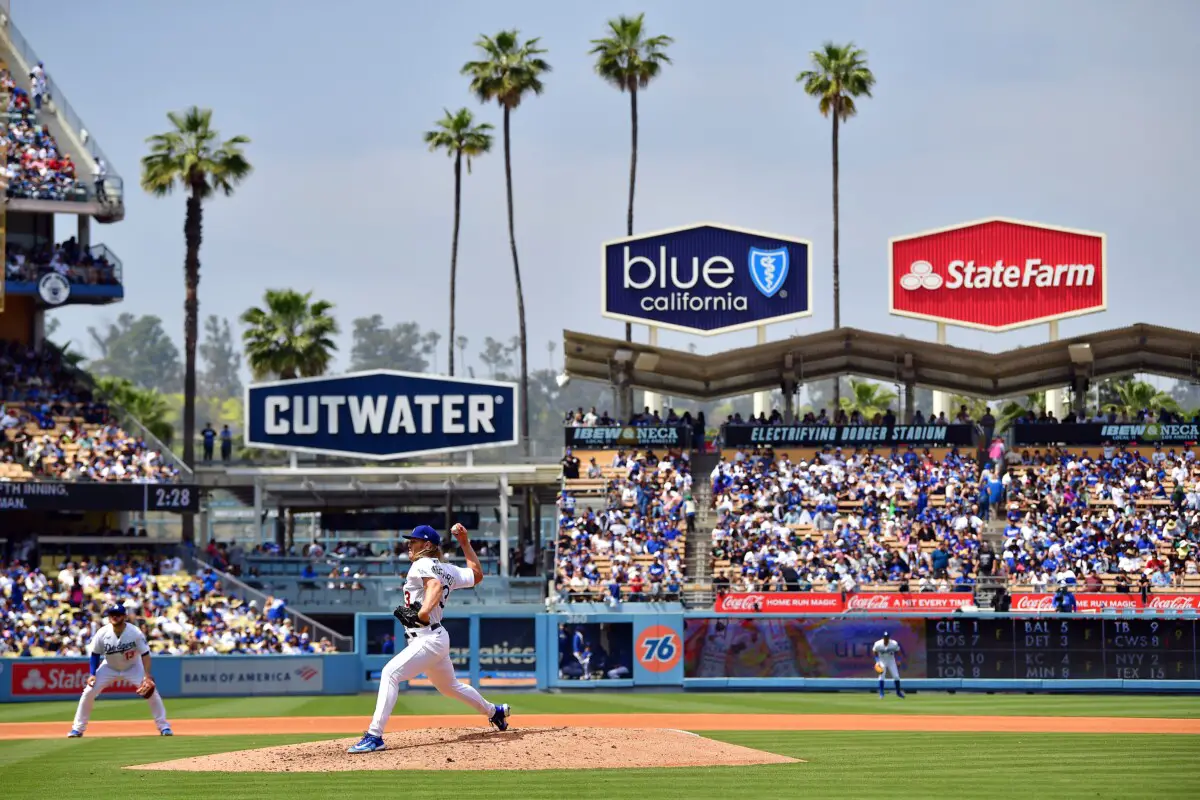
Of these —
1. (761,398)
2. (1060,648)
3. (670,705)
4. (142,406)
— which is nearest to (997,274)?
(761,398)

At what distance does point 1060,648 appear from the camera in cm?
3469

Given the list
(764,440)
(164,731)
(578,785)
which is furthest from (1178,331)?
(578,785)

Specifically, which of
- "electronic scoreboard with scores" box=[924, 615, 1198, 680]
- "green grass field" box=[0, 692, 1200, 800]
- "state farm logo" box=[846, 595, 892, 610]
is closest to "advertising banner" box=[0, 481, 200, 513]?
"state farm logo" box=[846, 595, 892, 610]

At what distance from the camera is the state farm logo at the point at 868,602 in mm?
36438

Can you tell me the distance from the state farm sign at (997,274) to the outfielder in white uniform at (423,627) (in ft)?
110

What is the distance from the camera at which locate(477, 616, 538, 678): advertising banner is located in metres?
36.6

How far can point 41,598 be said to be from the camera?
37.5 meters

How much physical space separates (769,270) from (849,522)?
9.09 m

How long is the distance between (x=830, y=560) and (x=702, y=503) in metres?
5.58

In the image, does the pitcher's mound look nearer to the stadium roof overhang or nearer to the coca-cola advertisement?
the coca-cola advertisement

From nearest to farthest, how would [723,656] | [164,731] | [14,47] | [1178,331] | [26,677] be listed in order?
1. [164,731]
2. [26,677]
3. [723,656]
4. [1178,331]
5. [14,47]

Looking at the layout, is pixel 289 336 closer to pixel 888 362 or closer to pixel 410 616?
pixel 888 362

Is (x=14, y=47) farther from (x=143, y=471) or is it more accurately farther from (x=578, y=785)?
(x=578, y=785)

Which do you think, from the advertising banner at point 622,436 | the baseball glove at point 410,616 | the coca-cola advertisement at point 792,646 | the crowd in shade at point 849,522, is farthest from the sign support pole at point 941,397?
the baseball glove at point 410,616
